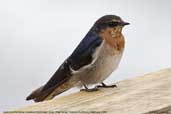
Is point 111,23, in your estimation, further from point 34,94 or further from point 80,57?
point 34,94

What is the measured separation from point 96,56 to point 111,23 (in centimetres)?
25

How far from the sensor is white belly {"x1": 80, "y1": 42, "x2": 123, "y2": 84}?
14.3 ft

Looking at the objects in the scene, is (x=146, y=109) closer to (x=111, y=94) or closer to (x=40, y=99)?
(x=111, y=94)

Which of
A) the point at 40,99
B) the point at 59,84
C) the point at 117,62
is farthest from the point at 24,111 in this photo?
the point at 117,62

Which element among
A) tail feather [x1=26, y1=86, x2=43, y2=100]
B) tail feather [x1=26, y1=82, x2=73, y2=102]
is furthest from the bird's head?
tail feather [x1=26, y1=86, x2=43, y2=100]

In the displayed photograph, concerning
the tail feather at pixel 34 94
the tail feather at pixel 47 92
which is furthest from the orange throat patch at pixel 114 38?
the tail feather at pixel 34 94

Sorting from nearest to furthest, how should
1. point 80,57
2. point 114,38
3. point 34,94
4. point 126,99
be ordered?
point 126,99 < point 34,94 < point 80,57 < point 114,38

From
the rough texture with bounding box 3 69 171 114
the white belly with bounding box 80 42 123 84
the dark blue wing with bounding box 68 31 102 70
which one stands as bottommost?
the white belly with bounding box 80 42 123 84

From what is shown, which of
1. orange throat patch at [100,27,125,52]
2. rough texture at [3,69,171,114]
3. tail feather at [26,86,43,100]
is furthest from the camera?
orange throat patch at [100,27,125,52]

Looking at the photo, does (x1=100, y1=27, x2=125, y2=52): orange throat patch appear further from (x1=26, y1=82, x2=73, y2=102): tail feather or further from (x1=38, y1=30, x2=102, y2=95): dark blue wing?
(x1=26, y1=82, x2=73, y2=102): tail feather

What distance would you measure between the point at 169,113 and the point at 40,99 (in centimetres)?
131

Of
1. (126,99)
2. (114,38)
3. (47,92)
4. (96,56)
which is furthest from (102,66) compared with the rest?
(126,99)

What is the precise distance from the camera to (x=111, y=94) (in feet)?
10.5

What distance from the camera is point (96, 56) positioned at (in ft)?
14.4
